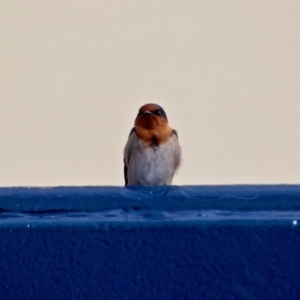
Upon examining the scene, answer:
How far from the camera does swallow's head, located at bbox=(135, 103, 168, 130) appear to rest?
3874 mm

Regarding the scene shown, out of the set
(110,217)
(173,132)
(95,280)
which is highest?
(173,132)

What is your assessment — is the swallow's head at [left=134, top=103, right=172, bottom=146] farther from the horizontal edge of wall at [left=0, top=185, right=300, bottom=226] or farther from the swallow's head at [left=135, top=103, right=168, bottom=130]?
the horizontal edge of wall at [left=0, top=185, right=300, bottom=226]

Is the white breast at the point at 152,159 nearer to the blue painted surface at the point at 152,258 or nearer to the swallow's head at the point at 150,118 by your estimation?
the swallow's head at the point at 150,118

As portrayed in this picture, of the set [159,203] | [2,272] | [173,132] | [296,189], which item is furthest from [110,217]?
[173,132]

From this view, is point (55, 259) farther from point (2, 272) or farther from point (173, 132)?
point (173, 132)

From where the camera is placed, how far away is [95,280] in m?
1.13

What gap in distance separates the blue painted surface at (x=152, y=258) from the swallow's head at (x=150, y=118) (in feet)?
8.85

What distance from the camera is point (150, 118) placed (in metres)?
3.87

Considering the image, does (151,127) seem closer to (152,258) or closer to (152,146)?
(152,146)

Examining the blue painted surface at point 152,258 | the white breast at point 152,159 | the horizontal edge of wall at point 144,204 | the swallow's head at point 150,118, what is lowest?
the blue painted surface at point 152,258

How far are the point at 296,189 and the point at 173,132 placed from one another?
2.69 m

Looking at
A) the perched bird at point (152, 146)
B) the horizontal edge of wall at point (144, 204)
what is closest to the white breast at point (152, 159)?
the perched bird at point (152, 146)

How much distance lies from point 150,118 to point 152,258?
9.04 feet

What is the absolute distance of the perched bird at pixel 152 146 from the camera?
153 inches
